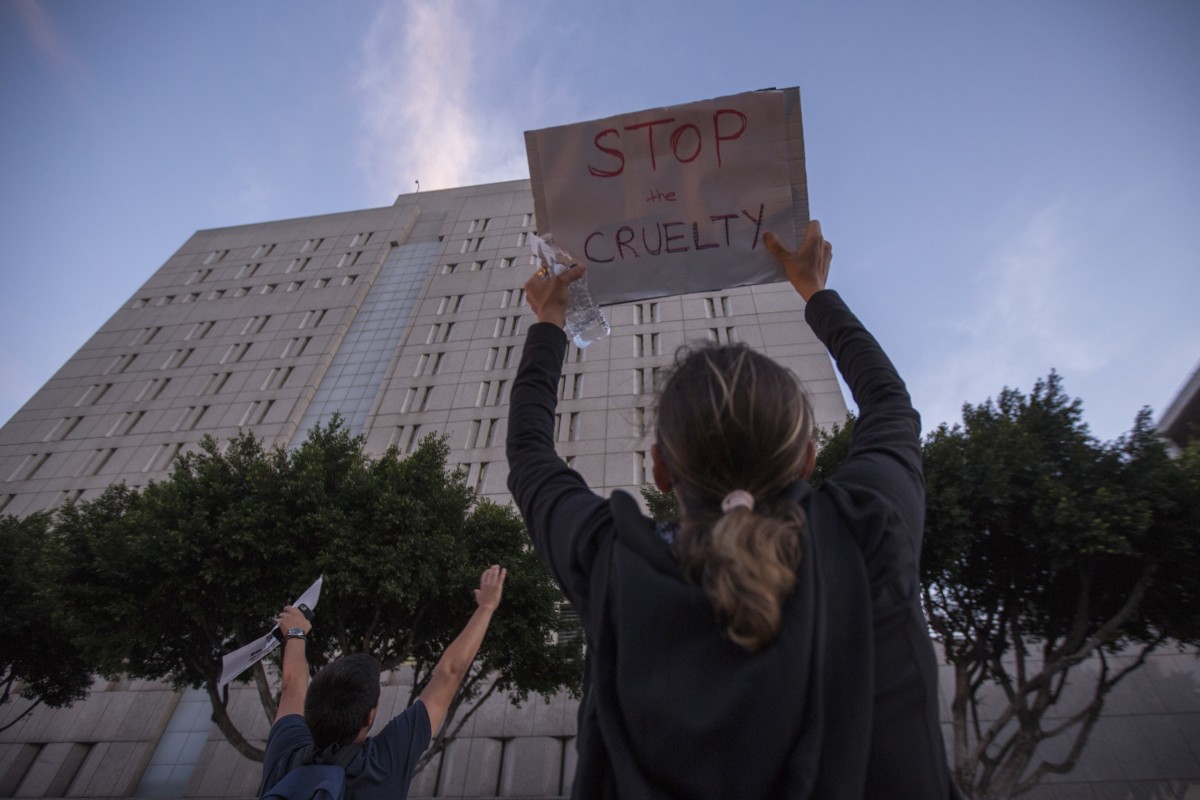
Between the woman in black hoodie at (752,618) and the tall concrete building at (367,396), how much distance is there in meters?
10.7

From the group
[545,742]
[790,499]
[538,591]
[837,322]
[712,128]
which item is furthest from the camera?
[545,742]

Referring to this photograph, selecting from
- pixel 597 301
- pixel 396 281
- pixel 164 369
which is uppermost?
pixel 396 281

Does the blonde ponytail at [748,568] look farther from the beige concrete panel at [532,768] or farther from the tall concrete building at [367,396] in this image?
the beige concrete panel at [532,768]

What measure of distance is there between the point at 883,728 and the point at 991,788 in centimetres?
1419

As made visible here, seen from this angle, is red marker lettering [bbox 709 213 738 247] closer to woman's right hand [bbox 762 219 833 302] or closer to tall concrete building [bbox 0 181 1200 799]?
woman's right hand [bbox 762 219 833 302]

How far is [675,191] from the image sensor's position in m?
2.80

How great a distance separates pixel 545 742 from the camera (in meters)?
19.3

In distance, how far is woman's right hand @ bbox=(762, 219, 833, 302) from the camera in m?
2.28

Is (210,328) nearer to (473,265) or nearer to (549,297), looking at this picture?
(473,265)

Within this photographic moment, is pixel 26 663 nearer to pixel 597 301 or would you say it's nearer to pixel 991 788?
pixel 597 301

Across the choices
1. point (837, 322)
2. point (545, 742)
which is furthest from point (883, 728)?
point (545, 742)

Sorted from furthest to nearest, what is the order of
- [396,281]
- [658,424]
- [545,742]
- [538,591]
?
[396,281], [545,742], [538,591], [658,424]

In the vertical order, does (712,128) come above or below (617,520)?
above

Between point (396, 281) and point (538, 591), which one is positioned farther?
point (396, 281)
